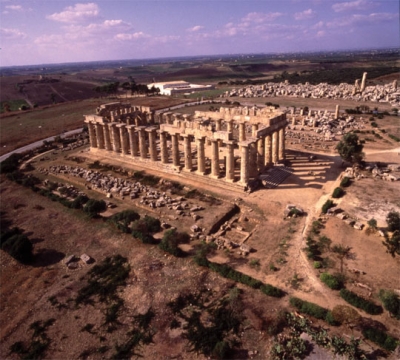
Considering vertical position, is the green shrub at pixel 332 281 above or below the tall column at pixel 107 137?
below

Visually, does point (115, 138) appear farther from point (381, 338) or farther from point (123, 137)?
point (381, 338)

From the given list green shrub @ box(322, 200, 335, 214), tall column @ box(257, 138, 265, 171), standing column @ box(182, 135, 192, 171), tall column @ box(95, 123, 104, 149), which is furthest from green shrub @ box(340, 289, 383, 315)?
tall column @ box(95, 123, 104, 149)

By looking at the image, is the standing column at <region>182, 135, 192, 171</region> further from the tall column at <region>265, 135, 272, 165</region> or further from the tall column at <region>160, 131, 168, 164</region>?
the tall column at <region>265, 135, 272, 165</region>

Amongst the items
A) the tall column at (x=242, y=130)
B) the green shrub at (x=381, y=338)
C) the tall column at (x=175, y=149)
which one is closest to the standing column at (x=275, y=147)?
the tall column at (x=242, y=130)

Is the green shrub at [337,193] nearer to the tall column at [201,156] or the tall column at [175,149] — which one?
the tall column at [201,156]

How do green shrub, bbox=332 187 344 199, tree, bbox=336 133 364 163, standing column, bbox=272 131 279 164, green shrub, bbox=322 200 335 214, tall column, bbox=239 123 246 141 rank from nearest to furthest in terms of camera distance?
green shrub, bbox=322 200 335 214, green shrub, bbox=332 187 344 199, tree, bbox=336 133 364 163, standing column, bbox=272 131 279 164, tall column, bbox=239 123 246 141

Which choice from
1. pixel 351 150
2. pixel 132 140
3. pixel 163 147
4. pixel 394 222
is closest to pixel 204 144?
pixel 163 147
